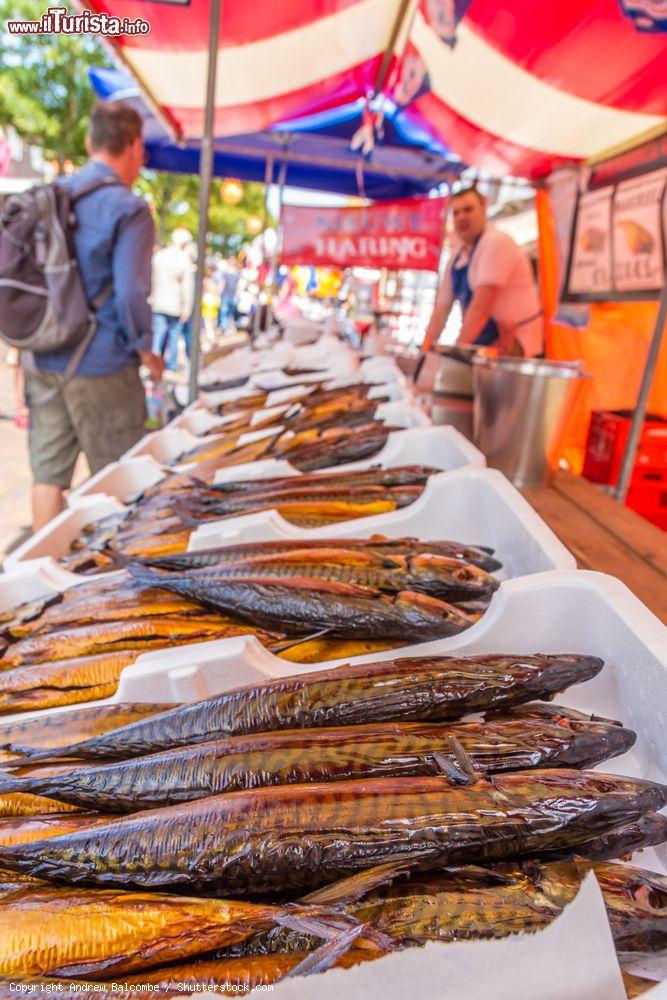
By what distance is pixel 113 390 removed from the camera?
13.8 ft

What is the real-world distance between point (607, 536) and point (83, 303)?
318 cm

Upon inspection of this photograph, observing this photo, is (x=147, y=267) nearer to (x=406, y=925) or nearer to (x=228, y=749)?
(x=228, y=749)

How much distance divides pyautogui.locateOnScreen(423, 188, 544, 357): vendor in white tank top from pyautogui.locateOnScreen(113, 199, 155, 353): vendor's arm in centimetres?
193

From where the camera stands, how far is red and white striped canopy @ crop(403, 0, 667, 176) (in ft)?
12.4

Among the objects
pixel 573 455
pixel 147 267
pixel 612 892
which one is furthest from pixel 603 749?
pixel 573 455

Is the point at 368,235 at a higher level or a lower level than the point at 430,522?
higher

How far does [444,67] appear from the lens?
16.8 feet

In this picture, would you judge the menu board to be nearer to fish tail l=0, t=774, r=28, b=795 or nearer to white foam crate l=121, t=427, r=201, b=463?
white foam crate l=121, t=427, r=201, b=463

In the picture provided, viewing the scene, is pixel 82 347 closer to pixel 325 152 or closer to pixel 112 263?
pixel 112 263

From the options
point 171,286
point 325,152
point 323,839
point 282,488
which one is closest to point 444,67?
point 282,488

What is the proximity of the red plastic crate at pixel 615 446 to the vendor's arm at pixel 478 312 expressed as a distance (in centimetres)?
122

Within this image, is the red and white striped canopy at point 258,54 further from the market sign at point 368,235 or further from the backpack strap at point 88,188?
the market sign at point 368,235

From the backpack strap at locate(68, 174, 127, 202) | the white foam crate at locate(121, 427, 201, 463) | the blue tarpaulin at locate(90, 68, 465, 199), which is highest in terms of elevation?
the blue tarpaulin at locate(90, 68, 465, 199)

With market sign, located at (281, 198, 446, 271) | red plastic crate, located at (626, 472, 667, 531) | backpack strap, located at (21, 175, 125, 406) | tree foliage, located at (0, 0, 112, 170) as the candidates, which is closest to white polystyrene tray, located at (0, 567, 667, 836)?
red plastic crate, located at (626, 472, 667, 531)
